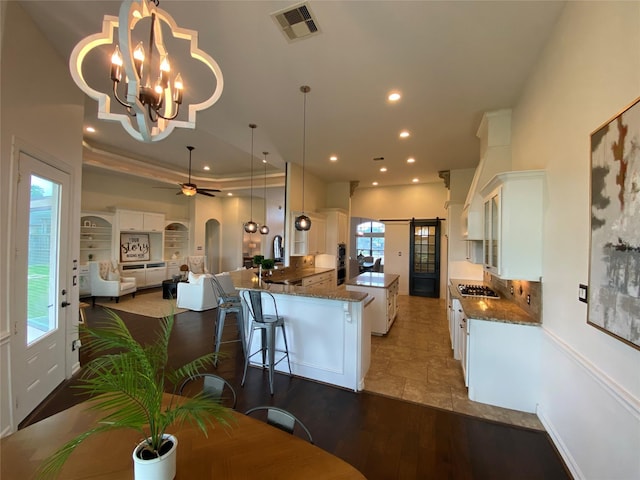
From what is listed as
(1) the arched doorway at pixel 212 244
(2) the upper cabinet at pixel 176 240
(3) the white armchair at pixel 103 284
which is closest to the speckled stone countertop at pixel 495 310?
(3) the white armchair at pixel 103 284

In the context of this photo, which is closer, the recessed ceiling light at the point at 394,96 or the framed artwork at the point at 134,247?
the recessed ceiling light at the point at 394,96

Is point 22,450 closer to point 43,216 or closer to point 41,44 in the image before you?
point 43,216

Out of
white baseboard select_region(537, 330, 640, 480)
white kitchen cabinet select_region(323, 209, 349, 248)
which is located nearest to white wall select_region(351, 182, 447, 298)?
white kitchen cabinet select_region(323, 209, 349, 248)

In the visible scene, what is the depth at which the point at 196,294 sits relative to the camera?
6.08m

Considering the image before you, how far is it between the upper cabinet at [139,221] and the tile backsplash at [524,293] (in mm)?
9233

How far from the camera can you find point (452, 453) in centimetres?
205

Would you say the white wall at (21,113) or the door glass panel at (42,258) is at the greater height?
the white wall at (21,113)

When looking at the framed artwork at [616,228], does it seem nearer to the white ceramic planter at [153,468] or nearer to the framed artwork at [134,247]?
the white ceramic planter at [153,468]

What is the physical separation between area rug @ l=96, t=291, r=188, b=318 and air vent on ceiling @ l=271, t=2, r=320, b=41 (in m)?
5.46

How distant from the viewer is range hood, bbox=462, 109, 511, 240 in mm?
3461

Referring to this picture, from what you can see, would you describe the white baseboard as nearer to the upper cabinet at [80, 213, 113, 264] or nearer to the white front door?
the white front door

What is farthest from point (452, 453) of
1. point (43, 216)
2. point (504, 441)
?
point (43, 216)

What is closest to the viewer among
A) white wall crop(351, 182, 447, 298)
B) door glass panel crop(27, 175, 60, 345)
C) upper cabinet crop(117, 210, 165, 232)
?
door glass panel crop(27, 175, 60, 345)

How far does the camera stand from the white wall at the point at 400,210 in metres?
7.65
